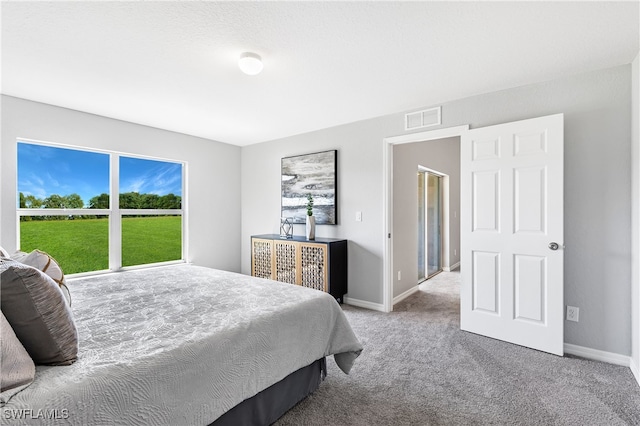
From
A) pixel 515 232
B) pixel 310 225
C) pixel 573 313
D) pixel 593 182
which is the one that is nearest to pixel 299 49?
pixel 310 225

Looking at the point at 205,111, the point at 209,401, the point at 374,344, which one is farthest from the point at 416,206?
the point at 209,401

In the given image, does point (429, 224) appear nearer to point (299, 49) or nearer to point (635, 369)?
point (635, 369)

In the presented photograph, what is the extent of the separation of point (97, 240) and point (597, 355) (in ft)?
17.3

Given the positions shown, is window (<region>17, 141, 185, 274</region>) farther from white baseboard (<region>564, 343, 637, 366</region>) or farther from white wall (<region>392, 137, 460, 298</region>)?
white baseboard (<region>564, 343, 637, 366</region>)

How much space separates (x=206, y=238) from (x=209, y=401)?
12.1 feet

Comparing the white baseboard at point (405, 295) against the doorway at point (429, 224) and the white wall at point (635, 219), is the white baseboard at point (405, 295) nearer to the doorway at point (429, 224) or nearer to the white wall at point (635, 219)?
the doorway at point (429, 224)

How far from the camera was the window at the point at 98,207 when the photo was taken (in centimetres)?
329

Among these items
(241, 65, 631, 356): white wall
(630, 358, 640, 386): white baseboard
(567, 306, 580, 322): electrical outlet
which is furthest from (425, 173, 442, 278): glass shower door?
(630, 358, 640, 386): white baseboard

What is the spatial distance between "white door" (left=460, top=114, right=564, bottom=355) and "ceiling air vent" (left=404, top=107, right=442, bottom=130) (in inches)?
17.2

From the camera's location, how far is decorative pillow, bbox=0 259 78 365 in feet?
3.47

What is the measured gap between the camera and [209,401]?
1271mm

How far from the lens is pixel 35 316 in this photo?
1.08 metres

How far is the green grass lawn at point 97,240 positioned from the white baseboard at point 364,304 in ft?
8.59

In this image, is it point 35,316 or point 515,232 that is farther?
point 515,232
